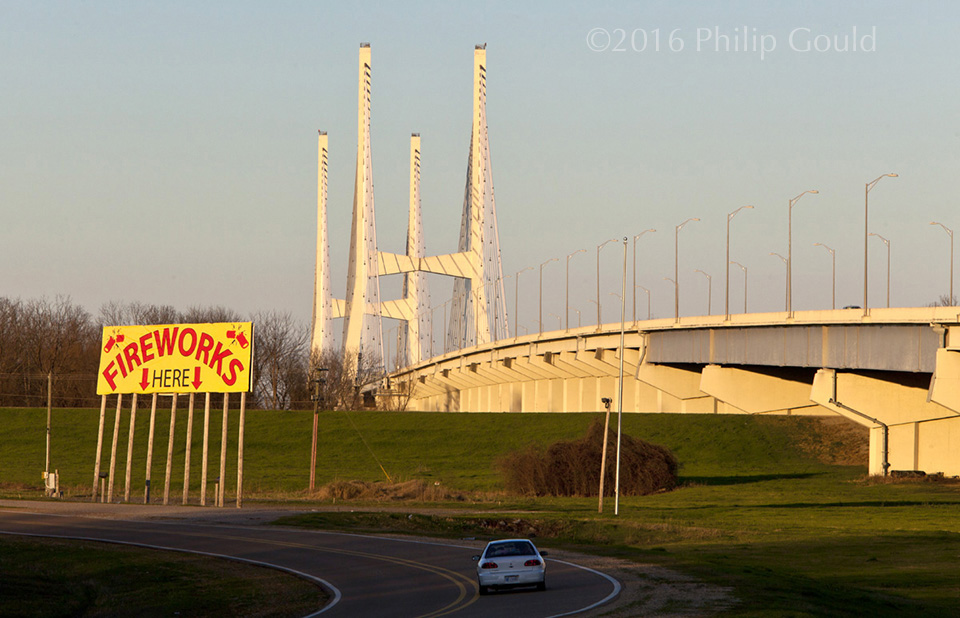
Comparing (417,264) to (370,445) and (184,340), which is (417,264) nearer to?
(370,445)

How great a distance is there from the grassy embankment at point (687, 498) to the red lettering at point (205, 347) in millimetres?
8771

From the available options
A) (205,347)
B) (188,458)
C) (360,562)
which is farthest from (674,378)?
(360,562)

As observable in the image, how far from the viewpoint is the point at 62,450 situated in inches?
3339

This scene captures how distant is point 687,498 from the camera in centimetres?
5450

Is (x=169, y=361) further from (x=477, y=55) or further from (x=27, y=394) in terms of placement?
(x=27, y=394)

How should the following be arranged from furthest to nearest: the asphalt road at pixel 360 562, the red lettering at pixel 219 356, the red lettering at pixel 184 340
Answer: the red lettering at pixel 184 340, the red lettering at pixel 219 356, the asphalt road at pixel 360 562

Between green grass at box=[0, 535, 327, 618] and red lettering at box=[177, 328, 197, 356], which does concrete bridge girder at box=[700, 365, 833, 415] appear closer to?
red lettering at box=[177, 328, 197, 356]

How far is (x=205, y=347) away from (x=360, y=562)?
20.4m

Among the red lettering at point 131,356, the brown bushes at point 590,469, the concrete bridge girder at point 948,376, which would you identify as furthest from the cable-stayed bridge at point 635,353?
the red lettering at point 131,356

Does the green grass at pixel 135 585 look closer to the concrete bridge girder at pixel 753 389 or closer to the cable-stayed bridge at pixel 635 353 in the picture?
the cable-stayed bridge at pixel 635 353

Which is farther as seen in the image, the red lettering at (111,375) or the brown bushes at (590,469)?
the brown bushes at (590,469)

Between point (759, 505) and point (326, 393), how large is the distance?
68.3 metres

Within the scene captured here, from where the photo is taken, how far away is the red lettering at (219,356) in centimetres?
4859

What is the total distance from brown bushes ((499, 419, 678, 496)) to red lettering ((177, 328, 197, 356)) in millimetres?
18149
